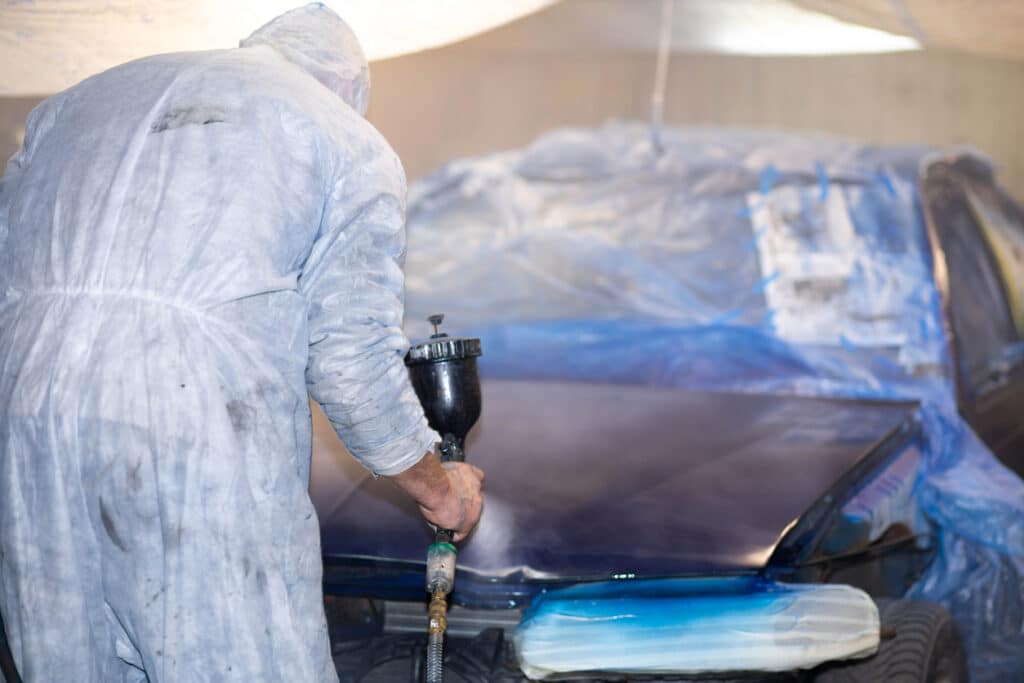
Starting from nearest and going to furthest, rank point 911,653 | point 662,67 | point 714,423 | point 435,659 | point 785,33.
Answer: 1. point 435,659
2. point 911,653
3. point 714,423
4. point 785,33
5. point 662,67

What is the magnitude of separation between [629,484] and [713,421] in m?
0.56

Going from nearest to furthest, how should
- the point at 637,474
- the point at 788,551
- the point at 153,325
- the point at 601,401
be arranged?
the point at 153,325
the point at 788,551
the point at 637,474
the point at 601,401

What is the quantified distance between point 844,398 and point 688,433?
0.70m

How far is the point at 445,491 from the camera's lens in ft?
5.61

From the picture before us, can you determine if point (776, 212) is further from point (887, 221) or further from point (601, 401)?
point (601, 401)

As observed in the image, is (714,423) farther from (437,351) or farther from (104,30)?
(104,30)

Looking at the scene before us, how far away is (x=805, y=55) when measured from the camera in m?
4.41

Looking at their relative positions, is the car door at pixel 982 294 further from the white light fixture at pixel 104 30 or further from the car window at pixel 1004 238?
the white light fixture at pixel 104 30

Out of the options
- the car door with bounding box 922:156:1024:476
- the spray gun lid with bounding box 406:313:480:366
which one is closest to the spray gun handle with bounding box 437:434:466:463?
the spray gun lid with bounding box 406:313:480:366

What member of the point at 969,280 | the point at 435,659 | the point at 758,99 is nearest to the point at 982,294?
the point at 969,280

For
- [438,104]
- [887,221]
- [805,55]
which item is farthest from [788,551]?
[805,55]

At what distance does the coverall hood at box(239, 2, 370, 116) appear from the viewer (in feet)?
5.88

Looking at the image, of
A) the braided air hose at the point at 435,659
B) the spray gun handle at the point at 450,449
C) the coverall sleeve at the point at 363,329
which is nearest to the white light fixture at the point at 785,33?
the spray gun handle at the point at 450,449

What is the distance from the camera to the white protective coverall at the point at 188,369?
1.48 metres
